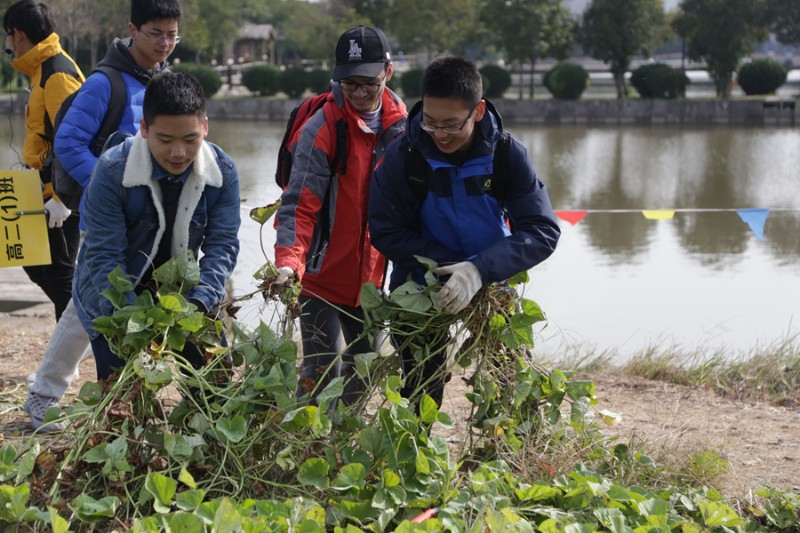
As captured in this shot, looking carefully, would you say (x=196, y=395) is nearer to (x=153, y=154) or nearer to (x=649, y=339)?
(x=153, y=154)

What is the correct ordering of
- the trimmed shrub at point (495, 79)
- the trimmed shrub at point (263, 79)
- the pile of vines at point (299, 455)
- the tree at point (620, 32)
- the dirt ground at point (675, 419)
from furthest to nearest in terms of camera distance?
1. the tree at point (620, 32)
2. the trimmed shrub at point (263, 79)
3. the trimmed shrub at point (495, 79)
4. the dirt ground at point (675, 419)
5. the pile of vines at point (299, 455)

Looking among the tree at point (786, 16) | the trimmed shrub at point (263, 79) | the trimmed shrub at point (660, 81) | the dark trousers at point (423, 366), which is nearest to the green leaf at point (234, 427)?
the dark trousers at point (423, 366)

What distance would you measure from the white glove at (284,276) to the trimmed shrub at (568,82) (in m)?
26.5

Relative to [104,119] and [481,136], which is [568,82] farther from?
[481,136]

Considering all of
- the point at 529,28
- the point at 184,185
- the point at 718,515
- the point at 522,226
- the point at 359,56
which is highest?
the point at 529,28

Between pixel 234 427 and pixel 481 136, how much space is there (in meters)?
1.09

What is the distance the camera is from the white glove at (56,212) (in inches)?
173

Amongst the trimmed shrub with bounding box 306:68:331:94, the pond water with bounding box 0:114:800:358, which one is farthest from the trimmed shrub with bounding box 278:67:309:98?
the pond water with bounding box 0:114:800:358

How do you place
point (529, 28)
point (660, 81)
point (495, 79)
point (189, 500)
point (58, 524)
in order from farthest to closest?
point (529, 28)
point (495, 79)
point (660, 81)
point (189, 500)
point (58, 524)

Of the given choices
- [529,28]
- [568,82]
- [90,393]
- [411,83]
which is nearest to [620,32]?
[529,28]

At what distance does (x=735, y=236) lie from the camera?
34.7ft

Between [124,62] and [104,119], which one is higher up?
[124,62]

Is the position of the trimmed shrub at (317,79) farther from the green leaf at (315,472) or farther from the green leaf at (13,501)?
the green leaf at (13,501)

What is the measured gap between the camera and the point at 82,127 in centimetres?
375
